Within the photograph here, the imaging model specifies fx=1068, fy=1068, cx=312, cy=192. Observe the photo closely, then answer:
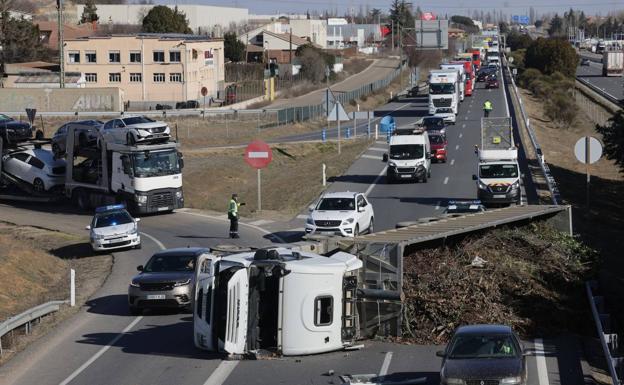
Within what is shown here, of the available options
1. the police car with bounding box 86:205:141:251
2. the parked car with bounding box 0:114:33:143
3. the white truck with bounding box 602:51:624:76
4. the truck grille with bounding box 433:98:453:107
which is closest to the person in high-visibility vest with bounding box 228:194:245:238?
the police car with bounding box 86:205:141:251

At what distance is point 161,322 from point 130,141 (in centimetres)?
1879

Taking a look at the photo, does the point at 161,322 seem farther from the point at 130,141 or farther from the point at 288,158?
the point at 288,158

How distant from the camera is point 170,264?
24172mm

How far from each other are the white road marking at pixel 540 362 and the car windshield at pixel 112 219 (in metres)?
17.5

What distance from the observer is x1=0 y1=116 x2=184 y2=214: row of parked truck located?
4084 centimetres

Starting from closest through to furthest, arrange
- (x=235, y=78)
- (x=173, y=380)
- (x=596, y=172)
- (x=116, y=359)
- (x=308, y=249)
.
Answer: (x=173, y=380), (x=116, y=359), (x=308, y=249), (x=596, y=172), (x=235, y=78)

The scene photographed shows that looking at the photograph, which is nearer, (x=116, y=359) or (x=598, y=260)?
(x=116, y=359)

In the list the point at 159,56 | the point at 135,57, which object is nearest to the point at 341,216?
the point at 159,56

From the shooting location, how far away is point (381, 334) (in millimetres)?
19953

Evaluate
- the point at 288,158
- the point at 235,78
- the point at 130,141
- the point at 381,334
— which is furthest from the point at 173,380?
the point at 235,78

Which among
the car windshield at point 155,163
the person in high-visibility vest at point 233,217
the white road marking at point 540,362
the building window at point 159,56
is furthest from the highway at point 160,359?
the building window at point 159,56

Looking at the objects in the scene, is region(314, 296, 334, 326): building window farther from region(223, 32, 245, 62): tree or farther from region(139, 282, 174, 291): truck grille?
region(223, 32, 245, 62): tree

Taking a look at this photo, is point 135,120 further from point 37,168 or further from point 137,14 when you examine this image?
point 137,14

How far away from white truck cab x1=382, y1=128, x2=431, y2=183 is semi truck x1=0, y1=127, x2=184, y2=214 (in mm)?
10149
